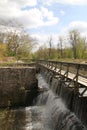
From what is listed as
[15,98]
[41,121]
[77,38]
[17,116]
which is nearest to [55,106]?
[41,121]

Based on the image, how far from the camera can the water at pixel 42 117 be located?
38.6ft

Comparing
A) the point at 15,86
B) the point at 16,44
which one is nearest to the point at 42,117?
the point at 15,86

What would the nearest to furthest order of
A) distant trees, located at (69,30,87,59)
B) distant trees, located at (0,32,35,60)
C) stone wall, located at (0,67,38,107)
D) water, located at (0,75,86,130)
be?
water, located at (0,75,86,130) → stone wall, located at (0,67,38,107) → distant trees, located at (0,32,35,60) → distant trees, located at (69,30,87,59)

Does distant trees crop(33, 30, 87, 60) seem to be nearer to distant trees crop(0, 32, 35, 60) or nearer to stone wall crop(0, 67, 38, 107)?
distant trees crop(0, 32, 35, 60)

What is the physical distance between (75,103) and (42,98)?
7851 millimetres

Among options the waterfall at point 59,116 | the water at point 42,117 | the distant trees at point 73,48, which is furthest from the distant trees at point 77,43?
the waterfall at point 59,116

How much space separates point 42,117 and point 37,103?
3852 millimetres

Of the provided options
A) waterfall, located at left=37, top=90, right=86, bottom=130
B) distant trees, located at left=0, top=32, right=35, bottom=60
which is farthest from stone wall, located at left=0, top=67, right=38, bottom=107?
distant trees, located at left=0, top=32, right=35, bottom=60

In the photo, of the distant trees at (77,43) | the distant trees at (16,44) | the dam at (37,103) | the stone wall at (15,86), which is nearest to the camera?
the dam at (37,103)

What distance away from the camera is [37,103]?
64.2ft

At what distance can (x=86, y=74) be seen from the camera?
10336 mm

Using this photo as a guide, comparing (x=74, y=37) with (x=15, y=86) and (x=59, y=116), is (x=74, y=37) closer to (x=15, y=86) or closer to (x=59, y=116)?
(x=15, y=86)

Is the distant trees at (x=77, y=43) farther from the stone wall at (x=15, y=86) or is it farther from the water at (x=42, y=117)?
the water at (x=42, y=117)

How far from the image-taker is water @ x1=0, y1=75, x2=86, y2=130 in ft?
38.6
